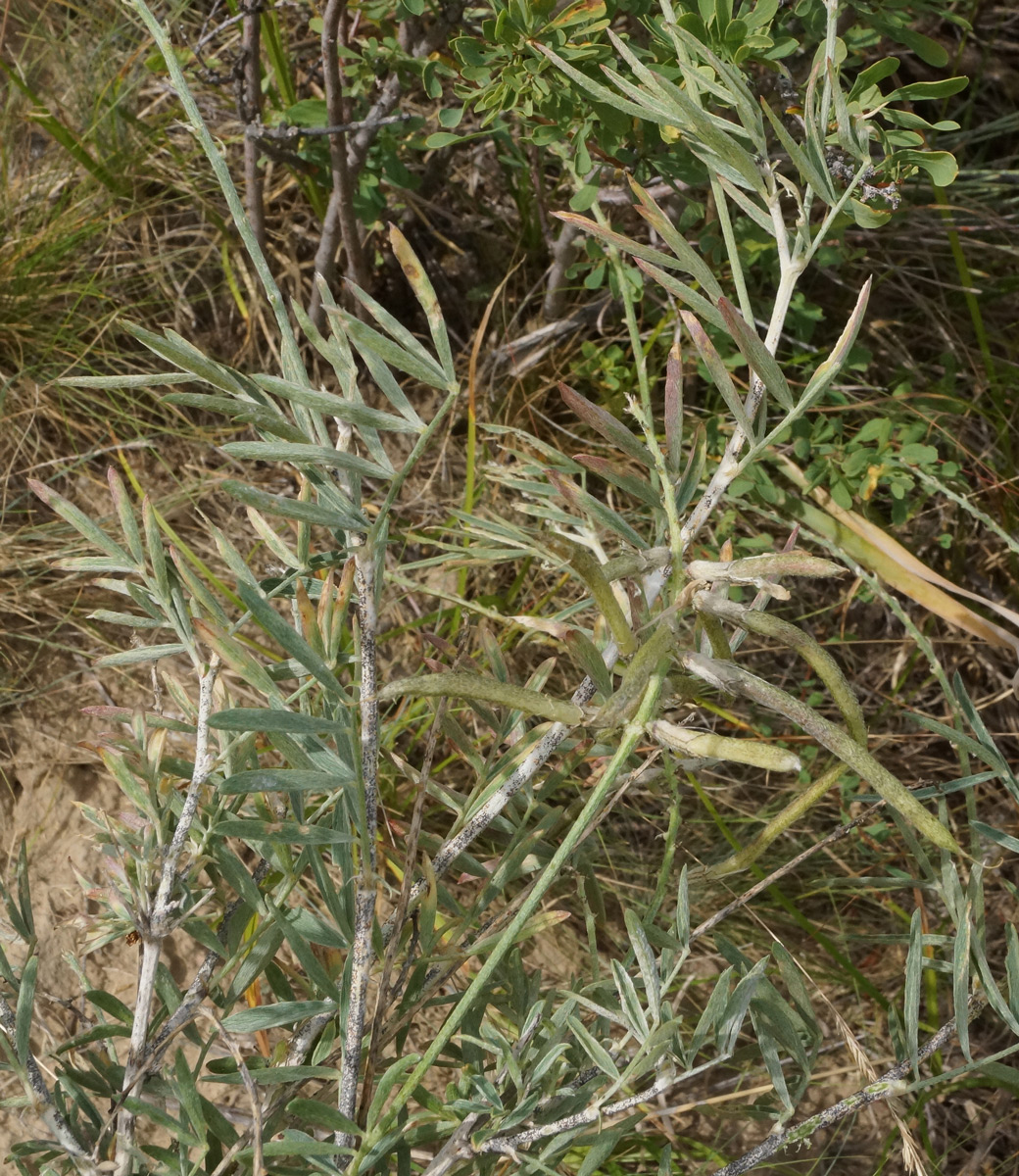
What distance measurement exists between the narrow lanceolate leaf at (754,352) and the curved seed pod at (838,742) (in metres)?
0.15

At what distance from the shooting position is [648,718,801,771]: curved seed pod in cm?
43

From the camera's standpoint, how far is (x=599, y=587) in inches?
18.7

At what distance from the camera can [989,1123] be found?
4.00ft

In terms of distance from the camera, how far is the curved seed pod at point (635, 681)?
461 mm

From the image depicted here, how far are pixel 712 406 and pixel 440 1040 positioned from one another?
1.11m

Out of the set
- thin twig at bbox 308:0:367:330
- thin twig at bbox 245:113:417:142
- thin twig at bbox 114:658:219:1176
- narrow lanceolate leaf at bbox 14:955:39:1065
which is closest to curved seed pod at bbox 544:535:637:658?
thin twig at bbox 114:658:219:1176

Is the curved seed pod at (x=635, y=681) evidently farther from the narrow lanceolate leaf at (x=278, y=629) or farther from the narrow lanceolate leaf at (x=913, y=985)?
the narrow lanceolate leaf at (x=913, y=985)

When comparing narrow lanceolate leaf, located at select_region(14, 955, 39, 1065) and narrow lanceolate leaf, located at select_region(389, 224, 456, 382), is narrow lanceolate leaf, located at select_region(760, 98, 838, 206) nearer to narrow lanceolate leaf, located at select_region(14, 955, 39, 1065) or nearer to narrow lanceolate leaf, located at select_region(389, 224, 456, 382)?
narrow lanceolate leaf, located at select_region(389, 224, 456, 382)

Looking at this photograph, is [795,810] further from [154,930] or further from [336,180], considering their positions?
[336,180]

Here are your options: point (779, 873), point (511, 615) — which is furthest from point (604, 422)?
point (511, 615)

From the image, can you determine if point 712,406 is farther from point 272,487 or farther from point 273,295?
point 273,295

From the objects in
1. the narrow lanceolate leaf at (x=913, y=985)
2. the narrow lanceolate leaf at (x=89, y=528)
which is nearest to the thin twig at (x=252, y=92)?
the narrow lanceolate leaf at (x=89, y=528)

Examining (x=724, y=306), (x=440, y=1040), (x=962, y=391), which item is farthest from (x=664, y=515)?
(x=962, y=391)

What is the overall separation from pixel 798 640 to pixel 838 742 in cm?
5
